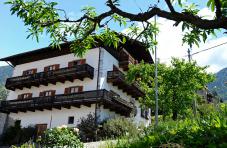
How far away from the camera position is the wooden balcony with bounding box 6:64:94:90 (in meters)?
32.5

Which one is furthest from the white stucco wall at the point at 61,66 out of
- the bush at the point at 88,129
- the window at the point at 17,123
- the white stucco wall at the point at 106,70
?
the bush at the point at 88,129

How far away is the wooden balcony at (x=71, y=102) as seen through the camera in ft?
102

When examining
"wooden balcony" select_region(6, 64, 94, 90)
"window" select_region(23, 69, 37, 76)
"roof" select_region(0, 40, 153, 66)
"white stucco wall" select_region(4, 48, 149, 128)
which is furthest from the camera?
"window" select_region(23, 69, 37, 76)

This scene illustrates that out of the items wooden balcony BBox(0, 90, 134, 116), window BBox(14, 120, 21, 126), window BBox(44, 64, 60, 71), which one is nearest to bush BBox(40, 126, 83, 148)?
wooden balcony BBox(0, 90, 134, 116)

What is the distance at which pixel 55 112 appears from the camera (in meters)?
34.7

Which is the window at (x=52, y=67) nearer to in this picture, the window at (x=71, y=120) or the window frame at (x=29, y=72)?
the window frame at (x=29, y=72)

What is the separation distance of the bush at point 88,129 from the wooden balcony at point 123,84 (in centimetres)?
462

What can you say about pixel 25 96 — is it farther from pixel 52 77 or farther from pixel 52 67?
pixel 52 77

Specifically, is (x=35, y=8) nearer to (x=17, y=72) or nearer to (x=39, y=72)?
(x=39, y=72)

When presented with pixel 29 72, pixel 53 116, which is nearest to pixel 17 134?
pixel 53 116

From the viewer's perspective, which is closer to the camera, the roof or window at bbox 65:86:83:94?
window at bbox 65:86:83:94

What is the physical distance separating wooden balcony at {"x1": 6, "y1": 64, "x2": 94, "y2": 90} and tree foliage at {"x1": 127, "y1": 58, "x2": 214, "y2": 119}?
5158 mm

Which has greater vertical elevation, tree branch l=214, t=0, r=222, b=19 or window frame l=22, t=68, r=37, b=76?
window frame l=22, t=68, r=37, b=76

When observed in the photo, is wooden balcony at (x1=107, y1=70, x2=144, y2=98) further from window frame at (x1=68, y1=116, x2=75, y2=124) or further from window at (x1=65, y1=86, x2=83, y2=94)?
window frame at (x1=68, y1=116, x2=75, y2=124)
